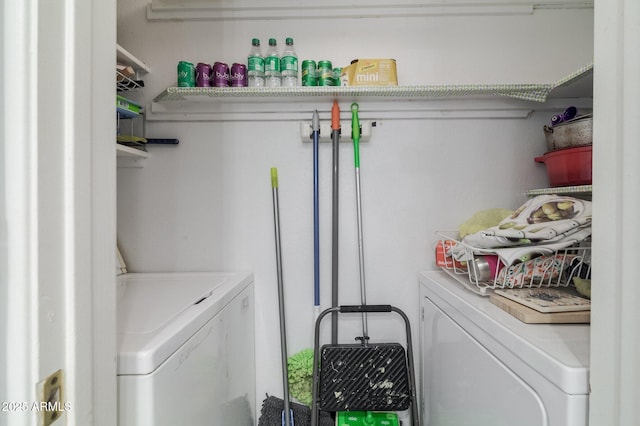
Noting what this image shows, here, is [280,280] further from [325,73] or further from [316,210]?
[325,73]

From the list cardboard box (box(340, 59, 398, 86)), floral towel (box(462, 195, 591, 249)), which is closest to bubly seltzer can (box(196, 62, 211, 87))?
cardboard box (box(340, 59, 398, 86))

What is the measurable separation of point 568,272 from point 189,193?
144 centimetres

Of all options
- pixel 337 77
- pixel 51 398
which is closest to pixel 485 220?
pixel 337 77

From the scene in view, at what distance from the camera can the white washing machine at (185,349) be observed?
1.81 ft

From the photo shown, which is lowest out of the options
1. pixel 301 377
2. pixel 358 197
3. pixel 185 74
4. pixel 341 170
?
pixel 301 377

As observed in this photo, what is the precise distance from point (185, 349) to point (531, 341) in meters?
0.70

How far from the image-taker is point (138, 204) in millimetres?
1413

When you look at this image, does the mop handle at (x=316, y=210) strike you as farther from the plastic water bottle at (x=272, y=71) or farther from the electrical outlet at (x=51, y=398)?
the electrical outlet at (x=51, y=398)

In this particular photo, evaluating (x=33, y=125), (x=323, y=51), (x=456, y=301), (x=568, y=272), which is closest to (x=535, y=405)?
(x=456, y=301)

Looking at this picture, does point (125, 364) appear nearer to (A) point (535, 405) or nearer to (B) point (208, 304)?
(B) point (208, 304)

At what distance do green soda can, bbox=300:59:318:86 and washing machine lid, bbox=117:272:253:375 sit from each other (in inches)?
32.5

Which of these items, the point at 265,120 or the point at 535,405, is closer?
the point at 535,405

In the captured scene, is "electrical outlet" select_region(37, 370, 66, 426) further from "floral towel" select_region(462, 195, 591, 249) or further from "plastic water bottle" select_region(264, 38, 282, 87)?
"plastic water bottle" select_region(264, 38, 282, 87)

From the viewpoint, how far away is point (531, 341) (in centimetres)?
61
